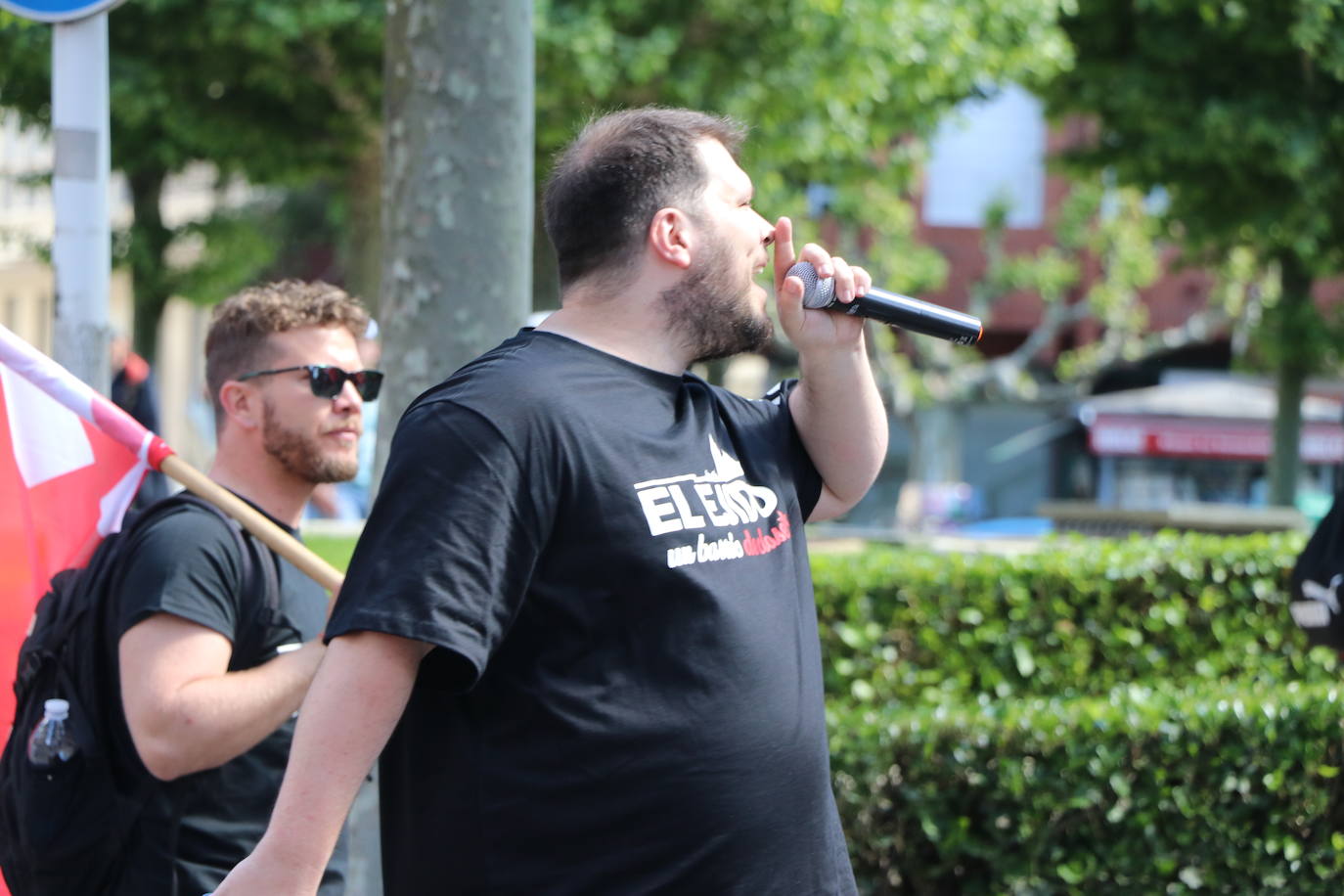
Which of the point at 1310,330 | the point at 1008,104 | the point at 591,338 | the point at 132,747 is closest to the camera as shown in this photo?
the point at 591,338

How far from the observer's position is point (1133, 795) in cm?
445

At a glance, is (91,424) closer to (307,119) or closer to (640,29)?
(640,29)

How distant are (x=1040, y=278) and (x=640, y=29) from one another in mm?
14341

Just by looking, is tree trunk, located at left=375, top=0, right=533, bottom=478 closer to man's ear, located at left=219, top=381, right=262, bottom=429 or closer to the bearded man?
man's ear, located at left=219, top=381, right=262, bottom=429

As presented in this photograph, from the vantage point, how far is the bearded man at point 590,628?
1.96 metres

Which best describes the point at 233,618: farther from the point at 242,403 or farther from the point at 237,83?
the point at 237,83

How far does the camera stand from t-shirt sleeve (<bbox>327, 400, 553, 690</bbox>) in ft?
6.36

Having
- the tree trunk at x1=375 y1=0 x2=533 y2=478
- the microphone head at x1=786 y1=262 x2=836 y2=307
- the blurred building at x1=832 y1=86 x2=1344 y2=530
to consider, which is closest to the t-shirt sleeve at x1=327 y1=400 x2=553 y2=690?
the microphone head at x1=786 y1=262 x2=836 y2=307

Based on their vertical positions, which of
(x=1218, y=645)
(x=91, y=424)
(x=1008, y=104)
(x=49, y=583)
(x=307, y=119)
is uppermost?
(x=1008, y=104)

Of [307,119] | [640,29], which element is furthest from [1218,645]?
[307,119]

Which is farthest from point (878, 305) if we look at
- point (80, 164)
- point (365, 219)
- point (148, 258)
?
point (148, 258)

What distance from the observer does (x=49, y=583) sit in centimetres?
297

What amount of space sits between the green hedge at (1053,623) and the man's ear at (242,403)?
Answer: 3.28 meters

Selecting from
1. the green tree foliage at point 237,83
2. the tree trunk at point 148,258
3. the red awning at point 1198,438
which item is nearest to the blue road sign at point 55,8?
the green tree foliage at point 237,83
